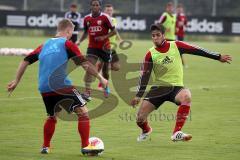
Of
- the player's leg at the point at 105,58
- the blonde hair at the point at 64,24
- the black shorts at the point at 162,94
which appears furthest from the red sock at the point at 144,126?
the player's leg at the point at 105,58

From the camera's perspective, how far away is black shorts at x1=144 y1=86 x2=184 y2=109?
38.4 ft

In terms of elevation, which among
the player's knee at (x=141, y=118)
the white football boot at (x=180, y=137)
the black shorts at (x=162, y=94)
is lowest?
the white football boot at (x=180, y=137)

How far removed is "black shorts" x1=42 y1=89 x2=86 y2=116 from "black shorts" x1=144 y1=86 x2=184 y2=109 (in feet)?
6.02

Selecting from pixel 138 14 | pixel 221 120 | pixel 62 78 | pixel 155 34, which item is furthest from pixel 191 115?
pixel 138 14

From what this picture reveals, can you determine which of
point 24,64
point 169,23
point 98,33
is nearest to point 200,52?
point 24,64

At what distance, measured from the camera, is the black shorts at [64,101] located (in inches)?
405

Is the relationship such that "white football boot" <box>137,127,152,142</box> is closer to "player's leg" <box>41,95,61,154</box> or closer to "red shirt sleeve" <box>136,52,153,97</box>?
"red shirt sleeve" <box>136,52,153,97</box>

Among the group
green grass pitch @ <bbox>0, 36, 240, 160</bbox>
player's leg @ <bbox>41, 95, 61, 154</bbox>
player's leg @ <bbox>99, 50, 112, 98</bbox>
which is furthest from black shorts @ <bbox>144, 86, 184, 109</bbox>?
player's leg @ <bbox>99, 50, 112, 98</bbox>

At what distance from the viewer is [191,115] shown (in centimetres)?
1512

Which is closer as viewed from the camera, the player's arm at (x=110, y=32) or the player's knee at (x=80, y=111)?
the player's knee at (x=80, y=111)

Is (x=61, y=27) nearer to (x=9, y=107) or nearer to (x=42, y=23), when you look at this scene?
(x=9, y=107)

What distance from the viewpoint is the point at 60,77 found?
34.1ft

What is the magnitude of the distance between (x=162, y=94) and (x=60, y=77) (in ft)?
6.85

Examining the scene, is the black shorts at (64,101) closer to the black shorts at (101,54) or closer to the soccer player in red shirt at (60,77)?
the soccer player in red shirt at (60,77)
